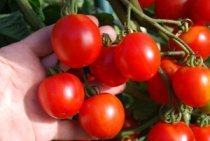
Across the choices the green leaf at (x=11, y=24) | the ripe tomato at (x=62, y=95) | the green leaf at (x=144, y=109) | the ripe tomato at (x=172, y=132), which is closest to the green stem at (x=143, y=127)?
the green leaf at (x=144, y=109)

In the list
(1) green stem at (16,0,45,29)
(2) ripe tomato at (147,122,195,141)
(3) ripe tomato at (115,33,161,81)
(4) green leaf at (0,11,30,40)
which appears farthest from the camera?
(4) green leaf at (0,11,30,40)

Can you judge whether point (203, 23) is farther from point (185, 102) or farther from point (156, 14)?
point (185, 102)

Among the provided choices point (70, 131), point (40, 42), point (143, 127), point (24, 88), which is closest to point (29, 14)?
point (40, 42)

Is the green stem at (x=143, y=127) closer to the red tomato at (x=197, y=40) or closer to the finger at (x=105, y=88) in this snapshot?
the finger at (x=105, y=88)

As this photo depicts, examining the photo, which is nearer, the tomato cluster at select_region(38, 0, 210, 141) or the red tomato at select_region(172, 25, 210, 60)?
the tomato cluster at select_region(38, 0, 210, 141)

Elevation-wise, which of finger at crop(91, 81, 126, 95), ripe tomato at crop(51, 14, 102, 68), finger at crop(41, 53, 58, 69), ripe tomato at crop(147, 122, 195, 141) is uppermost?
ripe tomato at crop(51, 14, 102, 68)

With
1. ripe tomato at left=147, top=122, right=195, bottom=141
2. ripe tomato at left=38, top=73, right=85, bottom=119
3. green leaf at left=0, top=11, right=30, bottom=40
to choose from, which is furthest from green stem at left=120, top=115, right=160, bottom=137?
green leaf at left=0, top=11, right=30, bottom=40

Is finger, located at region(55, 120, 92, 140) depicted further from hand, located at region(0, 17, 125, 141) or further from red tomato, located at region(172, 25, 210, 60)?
red tomato, located at region(172, 25, 210, 60)

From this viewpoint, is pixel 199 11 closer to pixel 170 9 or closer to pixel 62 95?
Result: pixel 170 9
